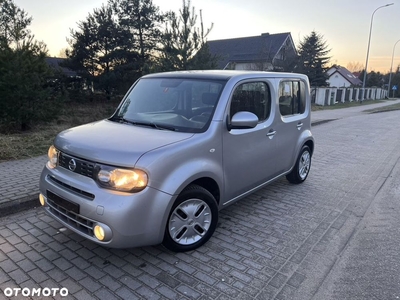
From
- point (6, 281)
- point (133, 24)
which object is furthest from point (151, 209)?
point (133, 24)

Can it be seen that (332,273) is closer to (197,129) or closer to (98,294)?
(197,129)

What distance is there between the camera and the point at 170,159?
9.21 feet

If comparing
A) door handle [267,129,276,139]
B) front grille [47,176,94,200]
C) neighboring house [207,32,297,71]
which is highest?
neighboring house [207,32,297,71]

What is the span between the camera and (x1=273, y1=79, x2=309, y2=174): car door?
4487 mm

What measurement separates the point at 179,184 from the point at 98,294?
1.17 metres

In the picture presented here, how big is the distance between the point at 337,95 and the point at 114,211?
39.6m

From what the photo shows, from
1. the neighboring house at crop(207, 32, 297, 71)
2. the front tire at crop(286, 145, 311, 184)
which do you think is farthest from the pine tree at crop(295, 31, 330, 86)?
the front tire at crop(286, 145, 311, 184)

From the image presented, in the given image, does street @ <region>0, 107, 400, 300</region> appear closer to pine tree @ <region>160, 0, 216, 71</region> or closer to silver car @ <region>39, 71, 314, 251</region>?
silver car @ <region>39, 71, 314, 251</region>

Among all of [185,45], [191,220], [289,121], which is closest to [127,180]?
[191,220]

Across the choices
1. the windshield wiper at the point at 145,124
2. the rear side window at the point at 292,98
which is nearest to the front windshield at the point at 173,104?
the windshield wiper at the point at 145,124

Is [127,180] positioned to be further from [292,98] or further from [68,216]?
[292,98]

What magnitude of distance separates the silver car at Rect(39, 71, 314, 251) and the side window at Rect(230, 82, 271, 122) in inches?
0.5

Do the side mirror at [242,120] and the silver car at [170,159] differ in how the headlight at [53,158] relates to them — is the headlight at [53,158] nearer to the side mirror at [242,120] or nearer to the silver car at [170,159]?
the silver car at [170,159]

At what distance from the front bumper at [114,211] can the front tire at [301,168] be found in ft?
10.5
